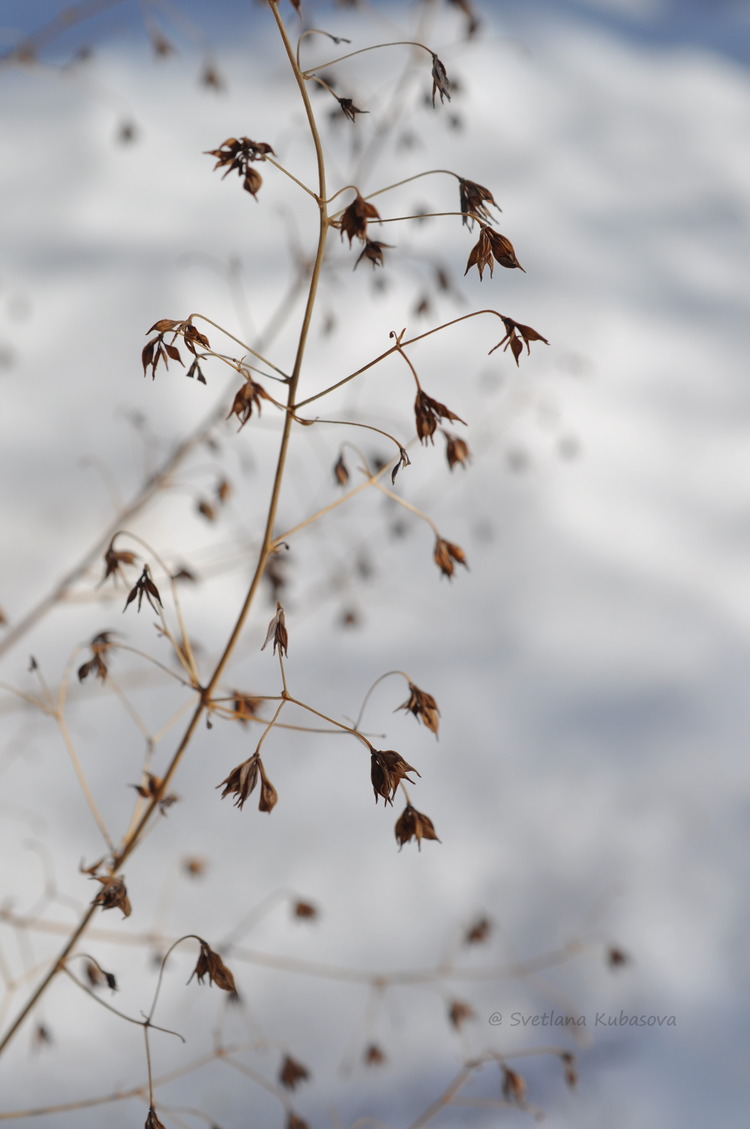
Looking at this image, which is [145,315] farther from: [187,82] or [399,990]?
[399,990]

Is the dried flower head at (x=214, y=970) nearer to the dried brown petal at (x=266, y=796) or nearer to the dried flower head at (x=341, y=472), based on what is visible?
the dried brown petal at (x=266, y=796)

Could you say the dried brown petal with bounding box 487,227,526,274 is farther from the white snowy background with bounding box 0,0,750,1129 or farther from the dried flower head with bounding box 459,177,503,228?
the white snowy background with bounding box 0,0,750,1129

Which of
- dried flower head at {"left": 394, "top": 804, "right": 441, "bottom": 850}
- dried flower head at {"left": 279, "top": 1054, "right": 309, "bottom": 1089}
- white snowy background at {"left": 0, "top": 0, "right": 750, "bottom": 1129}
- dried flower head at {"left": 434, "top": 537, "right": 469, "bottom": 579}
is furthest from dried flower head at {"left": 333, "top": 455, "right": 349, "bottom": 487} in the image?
white snowy background at {"left": 0, "top": 0, "right": 750, "bottom": 1129}

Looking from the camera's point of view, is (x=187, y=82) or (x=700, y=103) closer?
(x=187, y=82)

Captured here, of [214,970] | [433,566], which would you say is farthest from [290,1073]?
[433,566]

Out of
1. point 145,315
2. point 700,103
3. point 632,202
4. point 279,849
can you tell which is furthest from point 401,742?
point 700,103

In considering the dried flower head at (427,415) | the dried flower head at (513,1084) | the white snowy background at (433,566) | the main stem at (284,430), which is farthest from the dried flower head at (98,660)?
the white snowy background at (433,566)

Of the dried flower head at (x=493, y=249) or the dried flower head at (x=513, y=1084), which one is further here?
the dried flower head at (x=513, y=1084)
